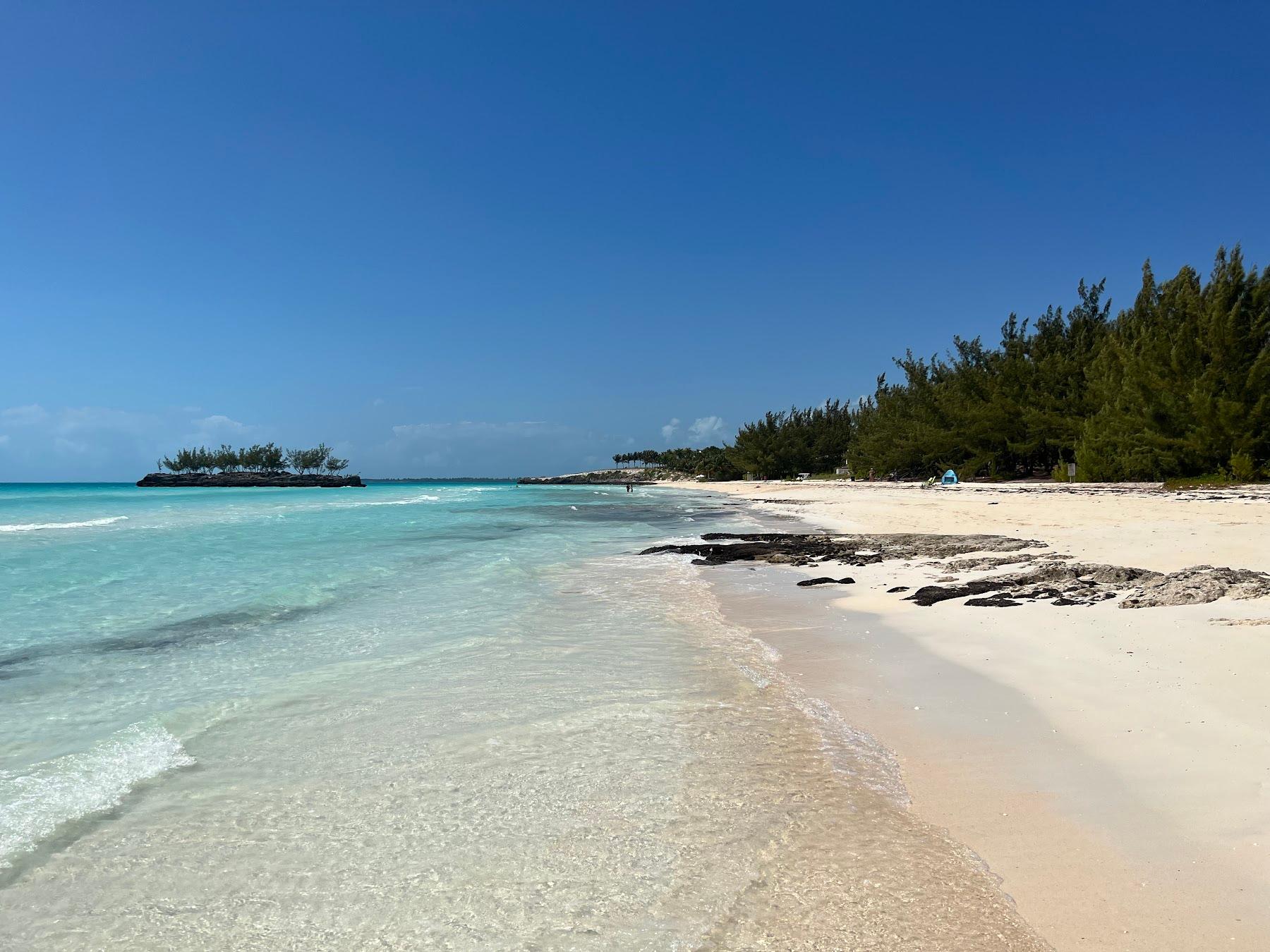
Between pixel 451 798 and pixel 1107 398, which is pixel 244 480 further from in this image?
pixel 451 798

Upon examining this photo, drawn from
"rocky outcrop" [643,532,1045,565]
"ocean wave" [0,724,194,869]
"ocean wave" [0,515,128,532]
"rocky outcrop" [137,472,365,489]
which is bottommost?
"ocean wave" [0,724,194,869]

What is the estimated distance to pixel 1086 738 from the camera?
4504 millimetres

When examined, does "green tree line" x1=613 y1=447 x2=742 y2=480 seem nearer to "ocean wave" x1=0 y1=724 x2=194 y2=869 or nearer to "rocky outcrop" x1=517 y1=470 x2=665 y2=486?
"rocky outcrop" x1=517 y1=470 x2=665 y2=486

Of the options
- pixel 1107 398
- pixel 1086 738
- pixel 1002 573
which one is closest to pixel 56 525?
pixel 1002 573

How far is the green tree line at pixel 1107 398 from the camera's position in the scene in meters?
29.5

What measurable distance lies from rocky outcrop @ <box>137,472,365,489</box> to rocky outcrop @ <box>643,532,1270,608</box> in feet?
532

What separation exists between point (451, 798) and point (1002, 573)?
9817 mm

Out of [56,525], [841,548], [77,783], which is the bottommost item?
[77,783]

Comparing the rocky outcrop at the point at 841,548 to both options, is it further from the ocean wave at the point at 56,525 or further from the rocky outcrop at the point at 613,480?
the rocky outcrop at the point at 613,480

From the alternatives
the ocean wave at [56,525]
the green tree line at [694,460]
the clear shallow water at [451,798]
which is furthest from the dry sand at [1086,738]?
the green tree line at [694,460]

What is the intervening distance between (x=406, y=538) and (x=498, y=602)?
1448cm

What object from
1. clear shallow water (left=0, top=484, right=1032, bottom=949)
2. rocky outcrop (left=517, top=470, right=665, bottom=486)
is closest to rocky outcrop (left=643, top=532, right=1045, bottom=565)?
clear shallow water (left=0, top=484, right=1032, bottom=949)

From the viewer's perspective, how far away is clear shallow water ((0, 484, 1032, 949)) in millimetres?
→ 2850

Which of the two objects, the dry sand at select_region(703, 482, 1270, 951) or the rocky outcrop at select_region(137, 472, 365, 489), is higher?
the rocky outcrop at select_region(137, 472, 365, 489)
